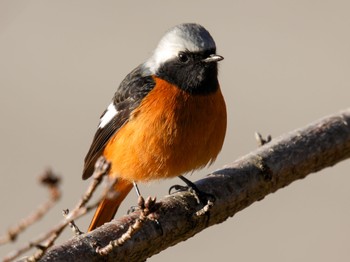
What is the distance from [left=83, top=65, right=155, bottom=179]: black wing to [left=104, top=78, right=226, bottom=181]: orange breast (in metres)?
0.08

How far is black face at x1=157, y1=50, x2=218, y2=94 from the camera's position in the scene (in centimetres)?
470

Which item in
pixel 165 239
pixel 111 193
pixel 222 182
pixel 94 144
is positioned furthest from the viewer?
pixel 94 144

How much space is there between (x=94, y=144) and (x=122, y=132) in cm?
49

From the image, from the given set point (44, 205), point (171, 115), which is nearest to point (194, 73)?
point (171, 115)

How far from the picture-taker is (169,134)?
4.48 m

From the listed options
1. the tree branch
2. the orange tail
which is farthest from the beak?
the orange tail

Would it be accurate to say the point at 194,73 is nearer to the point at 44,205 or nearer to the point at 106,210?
the point at 106,210

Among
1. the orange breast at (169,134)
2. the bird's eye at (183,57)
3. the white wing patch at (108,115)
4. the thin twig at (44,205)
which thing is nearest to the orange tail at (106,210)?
the orange breast at (169,134)

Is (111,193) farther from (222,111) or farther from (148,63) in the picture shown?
(148,63)

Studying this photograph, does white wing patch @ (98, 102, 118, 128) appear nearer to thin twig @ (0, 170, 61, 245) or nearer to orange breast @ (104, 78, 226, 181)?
orange breast @ (104, 78, 226, 181)

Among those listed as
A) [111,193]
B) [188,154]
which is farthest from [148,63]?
[111,193]

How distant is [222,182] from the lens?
13.7 feet

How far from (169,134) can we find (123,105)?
0.60 meters

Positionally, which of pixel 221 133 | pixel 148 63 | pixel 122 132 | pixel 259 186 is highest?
pixel 148 63
